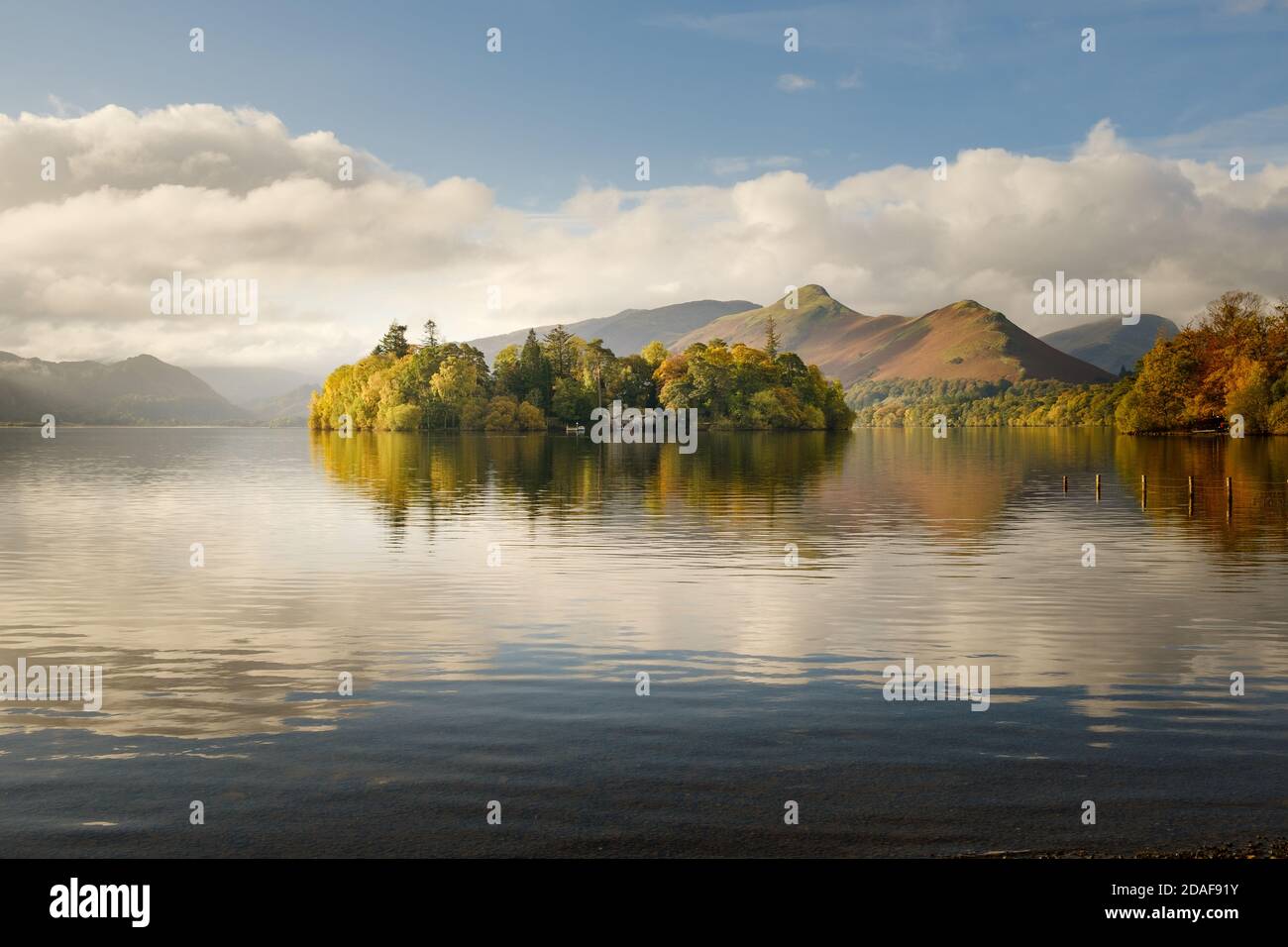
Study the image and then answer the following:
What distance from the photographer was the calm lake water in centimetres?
1326

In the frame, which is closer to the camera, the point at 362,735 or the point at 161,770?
the point at 161,770

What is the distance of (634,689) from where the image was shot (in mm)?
20203

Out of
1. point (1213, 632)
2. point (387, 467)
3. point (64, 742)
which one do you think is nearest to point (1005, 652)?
point (1213, 632)

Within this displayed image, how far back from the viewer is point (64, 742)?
1659 cm

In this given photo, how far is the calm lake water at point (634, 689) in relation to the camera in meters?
13.3
